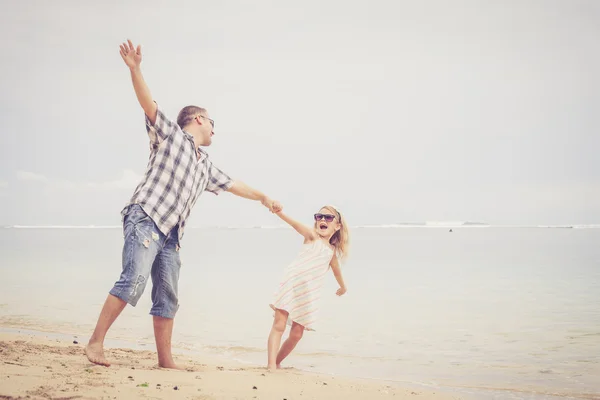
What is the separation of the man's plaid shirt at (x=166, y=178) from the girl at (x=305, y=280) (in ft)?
3.87

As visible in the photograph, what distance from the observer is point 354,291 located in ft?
40.0

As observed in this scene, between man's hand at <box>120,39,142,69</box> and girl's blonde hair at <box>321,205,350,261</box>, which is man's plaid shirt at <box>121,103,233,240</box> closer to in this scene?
man's hand at <box>120,39,142,69</box>

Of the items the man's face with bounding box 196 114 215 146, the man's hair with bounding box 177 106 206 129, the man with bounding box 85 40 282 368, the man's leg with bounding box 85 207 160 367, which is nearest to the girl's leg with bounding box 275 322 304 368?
the man with bounding box 85 40 282 368

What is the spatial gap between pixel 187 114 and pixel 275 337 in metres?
2.11

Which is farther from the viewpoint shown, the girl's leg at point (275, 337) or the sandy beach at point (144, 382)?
the girl's leg at point (275, 337)

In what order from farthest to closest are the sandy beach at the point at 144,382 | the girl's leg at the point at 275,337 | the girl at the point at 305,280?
the girl at the point at 305,280 < the girl's leg at the point at 275,337 < the sandy beach at the point at 144,382

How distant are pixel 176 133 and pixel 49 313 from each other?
589cm

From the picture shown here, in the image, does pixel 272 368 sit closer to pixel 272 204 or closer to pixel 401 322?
pixel 272 204

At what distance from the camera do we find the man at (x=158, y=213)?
4375mm

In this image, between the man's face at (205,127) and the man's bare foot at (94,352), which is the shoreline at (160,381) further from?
the man's face at (205,127)

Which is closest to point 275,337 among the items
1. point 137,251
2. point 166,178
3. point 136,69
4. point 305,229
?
point 305,229

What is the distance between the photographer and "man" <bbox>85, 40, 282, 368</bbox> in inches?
172

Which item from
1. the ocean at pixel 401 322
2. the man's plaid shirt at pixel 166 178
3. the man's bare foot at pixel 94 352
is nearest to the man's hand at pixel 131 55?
the man's plaid shirt at pixel 166 178

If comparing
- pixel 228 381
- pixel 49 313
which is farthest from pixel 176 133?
pixel 49 313
